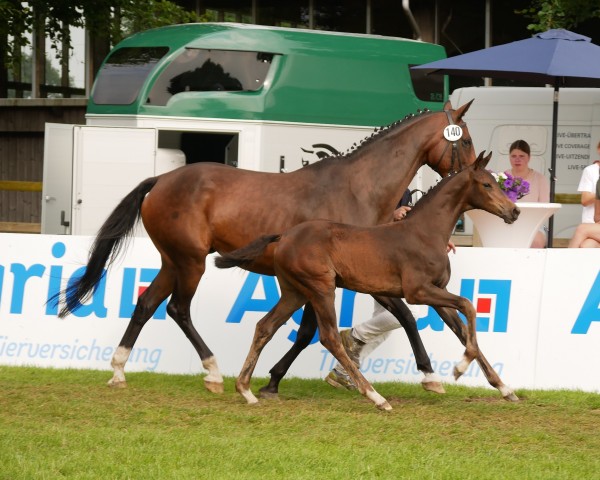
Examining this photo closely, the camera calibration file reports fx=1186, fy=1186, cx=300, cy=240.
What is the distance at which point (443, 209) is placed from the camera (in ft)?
27.3

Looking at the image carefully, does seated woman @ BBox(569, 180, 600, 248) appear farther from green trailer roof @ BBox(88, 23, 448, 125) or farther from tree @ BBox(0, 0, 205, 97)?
tree @ BBox(0, 0, 205, 97)

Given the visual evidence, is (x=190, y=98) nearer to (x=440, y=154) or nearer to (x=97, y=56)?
(x=440, y=154)

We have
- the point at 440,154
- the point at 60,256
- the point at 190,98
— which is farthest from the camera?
the point at 190,98

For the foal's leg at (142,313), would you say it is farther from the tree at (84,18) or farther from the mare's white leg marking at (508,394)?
the tree at (84,18)

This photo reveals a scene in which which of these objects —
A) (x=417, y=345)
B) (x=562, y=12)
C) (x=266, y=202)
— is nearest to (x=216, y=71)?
(x=562, y=12)

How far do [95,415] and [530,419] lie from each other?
9.30ft

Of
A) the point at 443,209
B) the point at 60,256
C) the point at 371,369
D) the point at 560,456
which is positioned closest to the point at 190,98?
the point at 60,256

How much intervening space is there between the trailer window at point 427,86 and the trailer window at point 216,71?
235 centimetres

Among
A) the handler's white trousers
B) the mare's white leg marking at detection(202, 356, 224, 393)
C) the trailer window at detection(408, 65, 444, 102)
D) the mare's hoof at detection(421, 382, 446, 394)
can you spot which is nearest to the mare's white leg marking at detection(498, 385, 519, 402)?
the mare's hoof at detection(421, 382, 446, 394)

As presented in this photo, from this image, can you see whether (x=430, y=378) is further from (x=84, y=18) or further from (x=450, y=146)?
(x=84, y=18)

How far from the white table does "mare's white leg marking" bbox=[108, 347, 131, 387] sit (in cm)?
325

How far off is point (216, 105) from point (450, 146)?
7.98 metres

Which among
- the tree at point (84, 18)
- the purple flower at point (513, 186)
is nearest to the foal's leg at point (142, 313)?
the purple flower at point (513, 186)

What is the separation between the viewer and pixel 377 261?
8.12m
